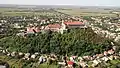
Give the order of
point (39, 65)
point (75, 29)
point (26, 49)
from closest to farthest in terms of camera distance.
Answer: point (39, 65), point (26, 49), point (75, 29)

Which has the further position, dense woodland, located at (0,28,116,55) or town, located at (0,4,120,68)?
dense woodland, located at (0,28,116,55)

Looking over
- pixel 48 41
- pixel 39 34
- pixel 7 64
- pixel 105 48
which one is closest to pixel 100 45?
pixel 105 48

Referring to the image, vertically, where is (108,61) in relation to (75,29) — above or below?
below

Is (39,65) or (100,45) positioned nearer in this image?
(39,65)

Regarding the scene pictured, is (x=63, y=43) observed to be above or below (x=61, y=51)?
above

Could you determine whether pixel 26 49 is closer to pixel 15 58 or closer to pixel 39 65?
pixel 15 58

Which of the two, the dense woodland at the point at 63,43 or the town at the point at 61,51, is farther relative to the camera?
the dense woodland at the point at 63,43

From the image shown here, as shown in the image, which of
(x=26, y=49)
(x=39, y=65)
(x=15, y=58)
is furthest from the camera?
(x=26, y=49)

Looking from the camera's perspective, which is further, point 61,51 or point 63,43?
point 63,43
